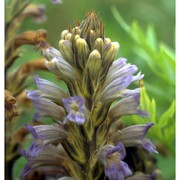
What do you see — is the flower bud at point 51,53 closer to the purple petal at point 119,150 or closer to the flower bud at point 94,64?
the flower bud at point 94,64

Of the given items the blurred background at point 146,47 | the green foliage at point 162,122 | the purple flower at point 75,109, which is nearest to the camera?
the purple flower at point 75,109

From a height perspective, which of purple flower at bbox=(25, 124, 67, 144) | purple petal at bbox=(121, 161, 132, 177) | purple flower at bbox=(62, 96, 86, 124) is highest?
purple flower at bbox=(62, 96, 86, 124)

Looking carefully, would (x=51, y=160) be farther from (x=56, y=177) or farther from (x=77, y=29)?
(x=77, y=29)

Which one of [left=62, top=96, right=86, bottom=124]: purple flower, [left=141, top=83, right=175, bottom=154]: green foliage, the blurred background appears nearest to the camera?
[left=62, top=96, right=86, bottom=124]: purple flower

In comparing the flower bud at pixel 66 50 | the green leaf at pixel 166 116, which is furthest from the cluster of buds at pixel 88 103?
the green leaf at pixel 166 116

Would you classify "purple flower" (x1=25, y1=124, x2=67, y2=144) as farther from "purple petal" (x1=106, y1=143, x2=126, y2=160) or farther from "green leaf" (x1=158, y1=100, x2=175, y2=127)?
"green leaf" (x1=158, y1=100, x2=175, y2=127)

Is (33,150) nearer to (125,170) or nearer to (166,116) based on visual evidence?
(125,170)

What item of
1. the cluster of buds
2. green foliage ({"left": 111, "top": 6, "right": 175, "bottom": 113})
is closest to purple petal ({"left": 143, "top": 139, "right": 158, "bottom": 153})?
the cluster of buds

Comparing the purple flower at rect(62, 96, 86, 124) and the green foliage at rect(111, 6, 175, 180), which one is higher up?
the green foliage at rect(111, 6, 175, 180)
